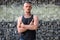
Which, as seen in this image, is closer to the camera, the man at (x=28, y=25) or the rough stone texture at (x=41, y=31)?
the man at (x=28, y=25)

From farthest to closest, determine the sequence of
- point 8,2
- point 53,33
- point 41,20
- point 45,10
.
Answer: point 8,2, point 45,10, point 41,20, point 53,33

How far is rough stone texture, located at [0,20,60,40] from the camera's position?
8070mm

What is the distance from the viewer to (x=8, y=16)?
1034 centimetres

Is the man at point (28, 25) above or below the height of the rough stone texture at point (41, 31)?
above

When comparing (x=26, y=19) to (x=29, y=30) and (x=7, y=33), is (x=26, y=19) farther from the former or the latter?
(x=7, y=33)

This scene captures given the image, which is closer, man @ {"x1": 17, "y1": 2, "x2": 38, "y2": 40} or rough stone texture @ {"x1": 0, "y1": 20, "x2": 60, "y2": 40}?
man @ {"x1": 17, "y1": 2, "x2": 38, "y2": 40}

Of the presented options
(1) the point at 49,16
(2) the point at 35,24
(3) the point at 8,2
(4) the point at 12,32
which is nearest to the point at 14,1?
(3) the point at 8,2

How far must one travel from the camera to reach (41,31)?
27.9 ft

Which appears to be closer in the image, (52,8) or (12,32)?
(12,32)

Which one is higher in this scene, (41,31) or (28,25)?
(28,25)

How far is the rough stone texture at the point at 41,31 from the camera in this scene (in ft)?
26.5

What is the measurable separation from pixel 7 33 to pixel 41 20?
5.45ft

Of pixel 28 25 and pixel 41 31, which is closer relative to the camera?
pixel 28 25

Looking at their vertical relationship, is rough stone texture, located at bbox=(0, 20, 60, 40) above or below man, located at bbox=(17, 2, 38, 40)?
below
